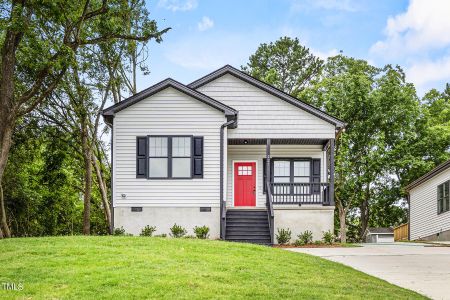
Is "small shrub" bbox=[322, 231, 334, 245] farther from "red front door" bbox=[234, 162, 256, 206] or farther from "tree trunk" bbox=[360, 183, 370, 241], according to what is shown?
"tree trunk" bbox=[360, 183, 370, 241]

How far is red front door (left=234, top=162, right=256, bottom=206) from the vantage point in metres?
26.6

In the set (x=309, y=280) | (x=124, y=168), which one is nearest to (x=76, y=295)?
(x=309, y=280)

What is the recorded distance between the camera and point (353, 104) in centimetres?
3744

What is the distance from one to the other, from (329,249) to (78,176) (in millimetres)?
22726

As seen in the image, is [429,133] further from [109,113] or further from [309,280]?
[309,280]

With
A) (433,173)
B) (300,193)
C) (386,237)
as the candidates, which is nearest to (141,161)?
(300,193)

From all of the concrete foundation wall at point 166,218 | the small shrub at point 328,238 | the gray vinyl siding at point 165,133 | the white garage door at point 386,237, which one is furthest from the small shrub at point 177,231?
the white garage door at point 386,237

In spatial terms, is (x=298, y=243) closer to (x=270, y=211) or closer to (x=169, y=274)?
(x=270, y=211)

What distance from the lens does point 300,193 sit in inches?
1001

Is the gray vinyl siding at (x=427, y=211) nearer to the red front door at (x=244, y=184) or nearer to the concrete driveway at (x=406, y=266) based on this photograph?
the red front door at (x=244, y=184)

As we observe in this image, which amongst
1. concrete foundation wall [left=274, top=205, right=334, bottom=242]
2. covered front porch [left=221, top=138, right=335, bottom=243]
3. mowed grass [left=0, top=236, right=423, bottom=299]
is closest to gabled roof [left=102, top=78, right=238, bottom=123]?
covered front porch [left=221, top=138, right=335, bottom=243]

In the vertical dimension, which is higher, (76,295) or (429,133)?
(429,133)

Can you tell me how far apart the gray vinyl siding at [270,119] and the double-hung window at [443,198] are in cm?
876

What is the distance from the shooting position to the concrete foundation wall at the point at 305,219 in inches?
960
